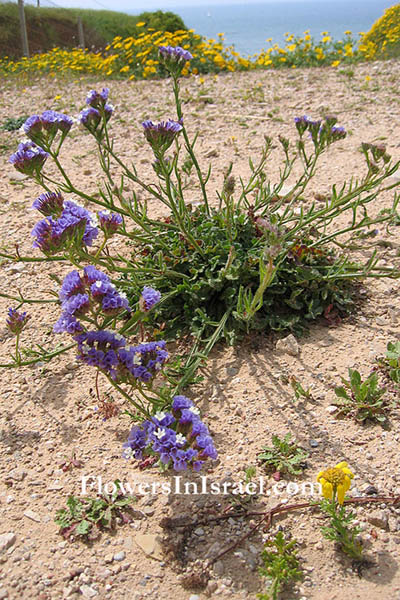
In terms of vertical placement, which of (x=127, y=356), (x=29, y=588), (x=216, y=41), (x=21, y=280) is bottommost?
(x=29, y=588)

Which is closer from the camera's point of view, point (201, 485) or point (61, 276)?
point (201, 485)

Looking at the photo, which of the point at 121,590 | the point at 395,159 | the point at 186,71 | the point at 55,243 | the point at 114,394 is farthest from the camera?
the point at 186,71

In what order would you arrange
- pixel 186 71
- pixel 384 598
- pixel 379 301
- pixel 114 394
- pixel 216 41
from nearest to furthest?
pixel 384 598
pixel 114 394
pixel 379 301
pixel 186 71
pixel 216 41

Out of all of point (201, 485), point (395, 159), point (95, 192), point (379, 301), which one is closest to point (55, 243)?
point (201, 485)

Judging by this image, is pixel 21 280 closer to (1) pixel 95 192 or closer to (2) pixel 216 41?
(1) pixel 95 192

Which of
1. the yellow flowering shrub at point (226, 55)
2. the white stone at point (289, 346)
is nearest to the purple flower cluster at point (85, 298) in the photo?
the white stone at point (289, 346)

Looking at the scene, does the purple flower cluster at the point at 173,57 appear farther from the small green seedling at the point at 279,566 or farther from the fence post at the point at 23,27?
the fence post at the point at 23,27

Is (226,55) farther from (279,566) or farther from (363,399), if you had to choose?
(279,566)
